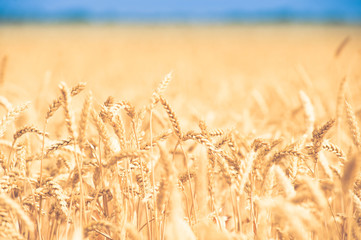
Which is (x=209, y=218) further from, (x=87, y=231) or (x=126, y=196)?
(x=87, y=231)

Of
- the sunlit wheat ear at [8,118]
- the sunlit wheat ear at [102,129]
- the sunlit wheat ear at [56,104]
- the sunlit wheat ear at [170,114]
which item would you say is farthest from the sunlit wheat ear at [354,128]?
the sunlit wheat ear at [8,118]

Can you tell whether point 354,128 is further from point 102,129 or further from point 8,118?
point 8,118

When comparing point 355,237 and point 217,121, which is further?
point 217,121

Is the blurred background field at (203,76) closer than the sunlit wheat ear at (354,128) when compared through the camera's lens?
No

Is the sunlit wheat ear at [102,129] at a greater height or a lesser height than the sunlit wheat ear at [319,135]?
greater

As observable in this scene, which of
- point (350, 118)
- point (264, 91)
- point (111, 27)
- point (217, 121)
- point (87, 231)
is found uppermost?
point (111, 27)

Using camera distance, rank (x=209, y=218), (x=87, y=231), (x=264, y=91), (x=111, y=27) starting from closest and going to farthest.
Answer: (x=87, y=231)
(x=209, y=218)
(x=264, y=91)
(x=111, y=27)

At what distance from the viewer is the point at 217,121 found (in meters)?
3.54

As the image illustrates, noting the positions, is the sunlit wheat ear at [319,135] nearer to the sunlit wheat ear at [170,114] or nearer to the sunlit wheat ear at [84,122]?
the sunlit wheat ear at [170,114]

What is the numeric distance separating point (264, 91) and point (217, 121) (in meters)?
2.97

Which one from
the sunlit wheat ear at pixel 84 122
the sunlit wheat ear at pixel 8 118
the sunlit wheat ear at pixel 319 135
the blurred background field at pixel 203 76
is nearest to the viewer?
the sunlit wheat ear at pixel 84 122

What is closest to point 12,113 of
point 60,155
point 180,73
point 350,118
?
point 60,155

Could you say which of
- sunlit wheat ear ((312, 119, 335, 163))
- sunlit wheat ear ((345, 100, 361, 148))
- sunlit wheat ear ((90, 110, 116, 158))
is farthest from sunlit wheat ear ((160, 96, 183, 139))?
sunlit wheat ear ((345, 100, 361, 148))

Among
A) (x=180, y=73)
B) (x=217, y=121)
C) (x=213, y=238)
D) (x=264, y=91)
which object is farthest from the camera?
(x=180, y=73)
